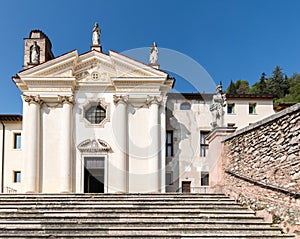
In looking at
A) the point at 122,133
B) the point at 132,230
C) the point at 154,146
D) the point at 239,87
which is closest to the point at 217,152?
the point at 132,230

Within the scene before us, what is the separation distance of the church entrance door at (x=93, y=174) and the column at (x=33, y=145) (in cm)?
280

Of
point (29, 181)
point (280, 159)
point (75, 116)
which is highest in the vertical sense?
point (75, 116)

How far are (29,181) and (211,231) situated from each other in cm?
1363

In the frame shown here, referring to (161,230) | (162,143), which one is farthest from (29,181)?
(161,230)

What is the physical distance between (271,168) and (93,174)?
45.3 ft

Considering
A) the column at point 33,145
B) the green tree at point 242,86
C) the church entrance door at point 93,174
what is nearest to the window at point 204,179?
the church entrance door at point 93,174

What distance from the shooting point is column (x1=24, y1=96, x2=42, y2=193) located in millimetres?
18734

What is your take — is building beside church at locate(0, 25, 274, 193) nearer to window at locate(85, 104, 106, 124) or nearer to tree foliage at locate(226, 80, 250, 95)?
window at locate(85, 104, 106, 124)

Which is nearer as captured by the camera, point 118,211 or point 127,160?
point 118,211

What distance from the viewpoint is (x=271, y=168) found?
316 inches

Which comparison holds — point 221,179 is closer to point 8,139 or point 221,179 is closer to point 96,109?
point 96,109

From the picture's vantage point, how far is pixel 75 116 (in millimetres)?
19938

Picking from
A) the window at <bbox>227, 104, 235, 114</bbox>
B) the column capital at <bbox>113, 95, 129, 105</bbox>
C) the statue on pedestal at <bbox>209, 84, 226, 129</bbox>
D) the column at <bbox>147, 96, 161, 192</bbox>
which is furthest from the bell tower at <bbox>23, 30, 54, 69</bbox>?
the statue on pedestal at <bbox>209, 84, 226, 129</bbox>

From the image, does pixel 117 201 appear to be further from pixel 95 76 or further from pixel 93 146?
pixel 95 76
